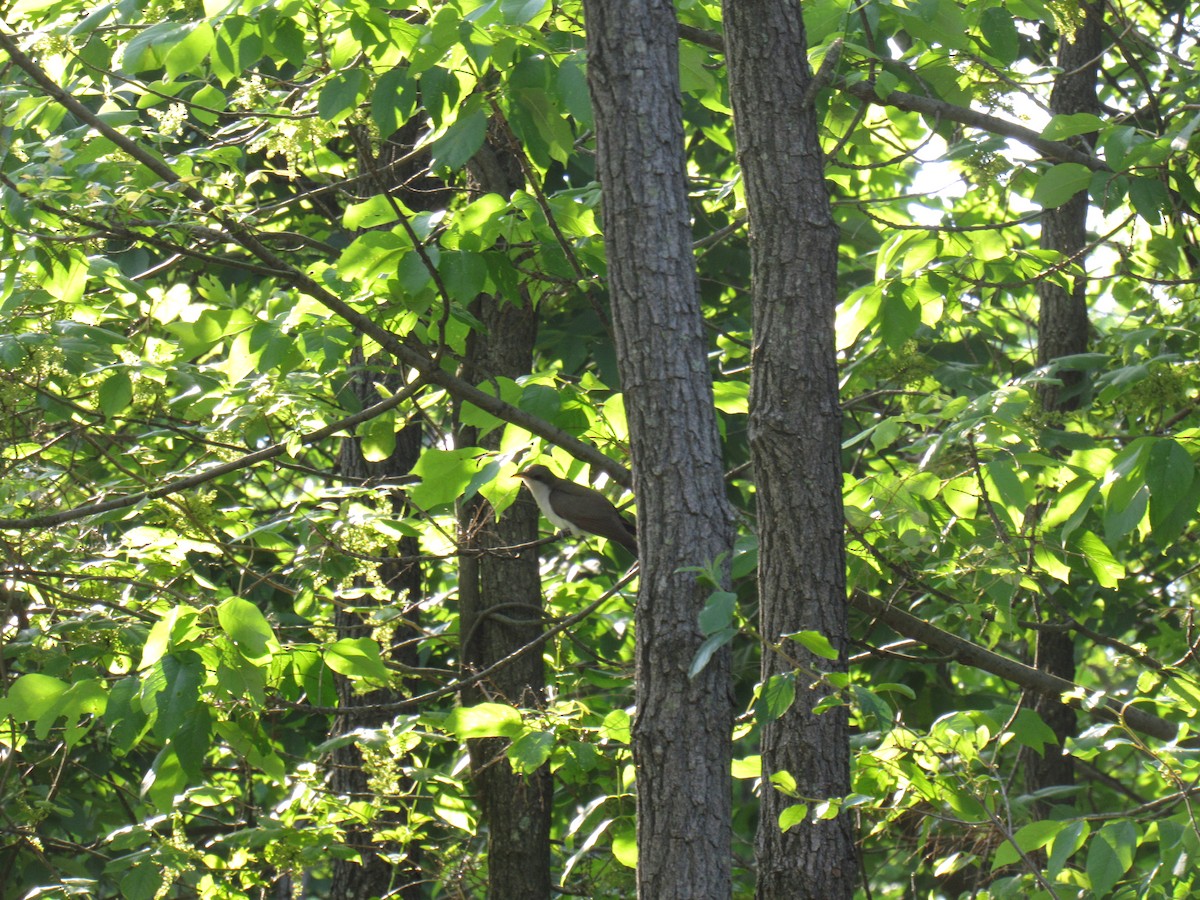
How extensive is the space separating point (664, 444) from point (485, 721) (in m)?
1.62

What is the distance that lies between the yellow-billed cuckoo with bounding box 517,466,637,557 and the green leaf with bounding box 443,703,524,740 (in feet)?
4.61

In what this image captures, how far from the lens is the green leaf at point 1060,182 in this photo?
3.62 m

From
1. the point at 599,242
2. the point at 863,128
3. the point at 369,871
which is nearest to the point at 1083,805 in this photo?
the point at 369,871

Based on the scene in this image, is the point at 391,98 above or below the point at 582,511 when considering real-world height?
above

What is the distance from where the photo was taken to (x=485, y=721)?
386 centimetres

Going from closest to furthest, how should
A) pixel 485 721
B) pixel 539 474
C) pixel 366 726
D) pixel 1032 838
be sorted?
pixel 1032 838
pixel 485 721
pixel 539 474
pixel 366 726

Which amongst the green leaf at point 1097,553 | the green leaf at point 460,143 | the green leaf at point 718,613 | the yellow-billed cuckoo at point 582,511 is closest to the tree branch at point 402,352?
the green leaf at point 460,143

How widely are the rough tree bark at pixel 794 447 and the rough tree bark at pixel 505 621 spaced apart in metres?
2.12

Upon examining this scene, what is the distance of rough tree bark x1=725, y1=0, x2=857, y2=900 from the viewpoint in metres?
2.90

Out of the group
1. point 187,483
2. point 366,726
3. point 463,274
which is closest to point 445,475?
point 463,274

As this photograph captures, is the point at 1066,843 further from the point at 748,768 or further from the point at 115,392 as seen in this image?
the point at 115,392

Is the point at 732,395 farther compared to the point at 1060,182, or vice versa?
the point at 732,395

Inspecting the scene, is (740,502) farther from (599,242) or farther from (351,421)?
(351,421)

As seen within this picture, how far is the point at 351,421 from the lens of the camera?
3549mm
